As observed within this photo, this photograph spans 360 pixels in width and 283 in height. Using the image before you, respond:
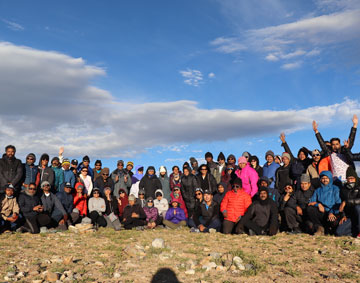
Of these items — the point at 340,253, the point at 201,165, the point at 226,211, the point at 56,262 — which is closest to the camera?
the point at 56,262

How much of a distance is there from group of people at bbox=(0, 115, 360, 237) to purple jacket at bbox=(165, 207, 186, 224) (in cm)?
5

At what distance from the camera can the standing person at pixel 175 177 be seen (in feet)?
57.2

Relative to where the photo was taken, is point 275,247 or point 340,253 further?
point 275,247

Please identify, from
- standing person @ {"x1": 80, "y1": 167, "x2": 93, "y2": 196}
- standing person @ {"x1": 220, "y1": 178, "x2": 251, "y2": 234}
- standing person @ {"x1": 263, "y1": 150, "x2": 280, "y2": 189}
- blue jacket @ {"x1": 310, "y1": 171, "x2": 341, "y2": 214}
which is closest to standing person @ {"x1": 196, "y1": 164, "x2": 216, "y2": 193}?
standing person @ {"x1": 220, "y1": 178, "x2": 251, "y2": 234}

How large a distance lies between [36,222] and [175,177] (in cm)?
661

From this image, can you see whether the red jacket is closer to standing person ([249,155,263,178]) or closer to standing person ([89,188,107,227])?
standing person ([249,155,263,178])

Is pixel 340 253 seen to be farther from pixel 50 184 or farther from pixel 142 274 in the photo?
pixel 50 184

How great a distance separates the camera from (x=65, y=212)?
589 inches

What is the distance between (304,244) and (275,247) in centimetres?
102

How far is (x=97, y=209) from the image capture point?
52.2 ft

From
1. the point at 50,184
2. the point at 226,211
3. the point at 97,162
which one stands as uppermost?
the point at 97,162

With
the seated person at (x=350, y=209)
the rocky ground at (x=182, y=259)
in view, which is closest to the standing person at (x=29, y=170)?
the rocky ground at (x=182, y=259)

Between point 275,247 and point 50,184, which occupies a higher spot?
point 50,184

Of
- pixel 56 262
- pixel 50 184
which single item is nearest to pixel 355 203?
pixel 56 262
